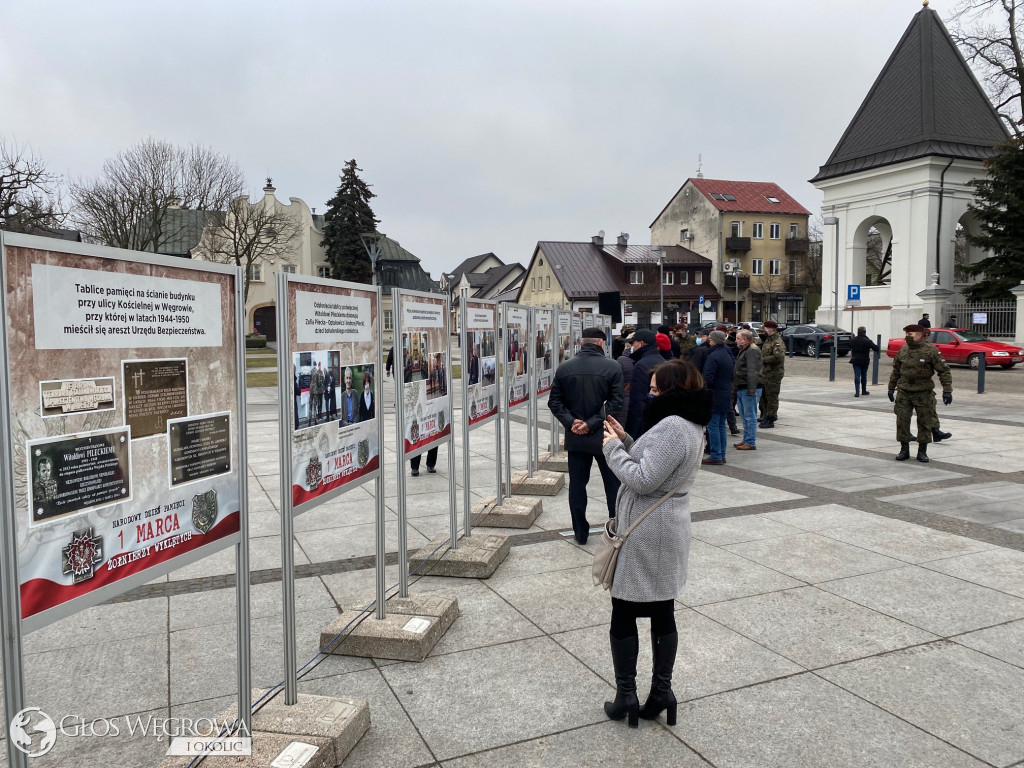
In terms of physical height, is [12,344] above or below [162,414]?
above

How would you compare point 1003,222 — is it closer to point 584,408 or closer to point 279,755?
point 584,408

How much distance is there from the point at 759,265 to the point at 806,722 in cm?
7199

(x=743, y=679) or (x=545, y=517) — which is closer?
(x=743, y=679)

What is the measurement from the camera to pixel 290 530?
336 centimetres

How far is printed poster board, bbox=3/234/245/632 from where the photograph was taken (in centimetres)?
204

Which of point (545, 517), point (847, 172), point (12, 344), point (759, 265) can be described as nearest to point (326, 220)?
point (759, 265)

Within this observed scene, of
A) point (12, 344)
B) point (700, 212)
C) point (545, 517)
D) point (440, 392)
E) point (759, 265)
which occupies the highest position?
point (700, 212)

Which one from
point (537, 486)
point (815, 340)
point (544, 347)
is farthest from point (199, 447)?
point (815, 340)

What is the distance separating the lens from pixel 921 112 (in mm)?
42062

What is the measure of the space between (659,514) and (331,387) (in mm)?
1667

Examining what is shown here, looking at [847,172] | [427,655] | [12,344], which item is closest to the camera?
[12,344]

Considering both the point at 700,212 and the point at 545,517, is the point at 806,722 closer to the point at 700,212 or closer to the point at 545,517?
the point at 545,517

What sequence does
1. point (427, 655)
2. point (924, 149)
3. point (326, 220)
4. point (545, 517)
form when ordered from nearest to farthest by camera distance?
point (427, 655) < point (545, 517) < point (924, 149) < point (326, 220)

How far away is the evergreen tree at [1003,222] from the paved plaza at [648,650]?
3418 centimetres
